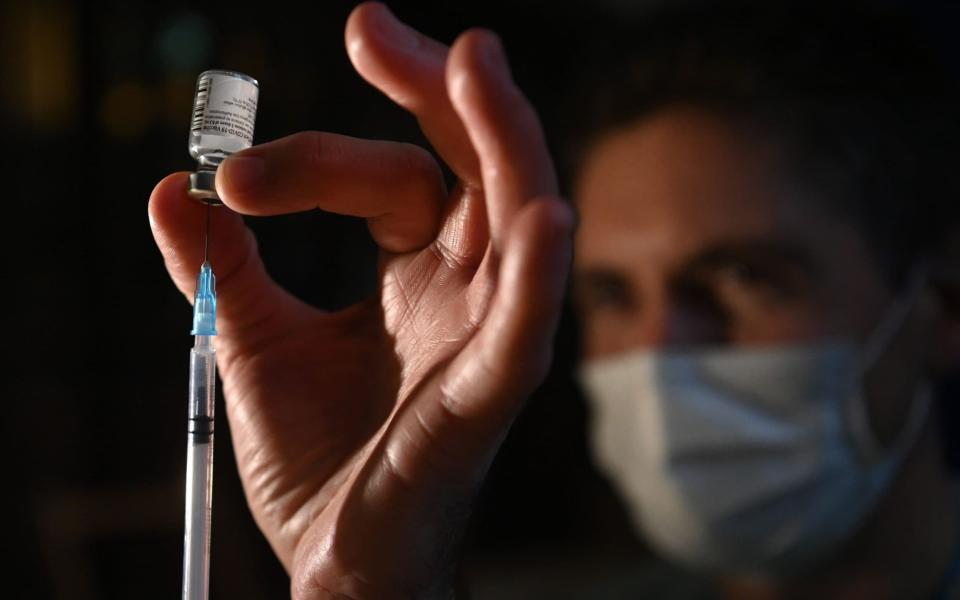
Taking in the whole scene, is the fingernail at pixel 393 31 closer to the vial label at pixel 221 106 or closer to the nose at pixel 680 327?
the vial label at pixel 221 106

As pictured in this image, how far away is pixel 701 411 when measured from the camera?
65.2 inches

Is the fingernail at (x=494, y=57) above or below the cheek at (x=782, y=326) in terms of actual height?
above

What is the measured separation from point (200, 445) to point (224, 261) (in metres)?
0.17

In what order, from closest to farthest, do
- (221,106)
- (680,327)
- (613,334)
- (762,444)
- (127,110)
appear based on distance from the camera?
1. (221,106)
2. (762,444)
3. (680,327)
4. (613,334)
5. (127,110)

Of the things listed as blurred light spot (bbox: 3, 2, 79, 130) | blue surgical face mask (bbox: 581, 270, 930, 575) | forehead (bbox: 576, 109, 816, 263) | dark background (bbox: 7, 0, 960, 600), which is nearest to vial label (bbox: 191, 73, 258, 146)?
blue surgical face mask (bbox: 581, 270, 930, 575)

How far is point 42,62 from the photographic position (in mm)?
2717

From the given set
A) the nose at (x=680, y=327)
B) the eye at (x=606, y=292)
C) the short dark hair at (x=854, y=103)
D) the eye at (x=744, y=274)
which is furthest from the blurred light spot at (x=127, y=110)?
the eye at (x=744, y=274)

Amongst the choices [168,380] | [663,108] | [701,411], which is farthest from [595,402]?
[168,380]

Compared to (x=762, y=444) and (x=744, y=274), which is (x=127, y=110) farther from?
(x=762, y=444)

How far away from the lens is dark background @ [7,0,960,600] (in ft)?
8.19

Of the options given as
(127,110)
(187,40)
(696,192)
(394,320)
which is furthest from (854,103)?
(127,110)

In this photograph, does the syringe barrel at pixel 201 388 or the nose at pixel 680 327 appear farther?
the nose at pixel 680 327

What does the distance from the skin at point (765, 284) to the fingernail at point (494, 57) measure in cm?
131

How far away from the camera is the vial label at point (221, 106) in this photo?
1.99 ft
